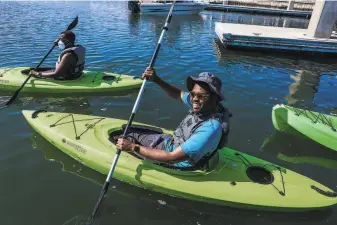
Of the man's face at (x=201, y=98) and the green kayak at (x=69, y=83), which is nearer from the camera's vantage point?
the man's face at (x=201, y=98)

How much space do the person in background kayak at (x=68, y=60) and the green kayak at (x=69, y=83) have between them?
0.66 ft

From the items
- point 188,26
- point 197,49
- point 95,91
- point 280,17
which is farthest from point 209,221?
point 280,17

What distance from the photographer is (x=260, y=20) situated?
93.8ft

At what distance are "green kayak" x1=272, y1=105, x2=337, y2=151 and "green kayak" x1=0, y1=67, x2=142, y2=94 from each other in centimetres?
424

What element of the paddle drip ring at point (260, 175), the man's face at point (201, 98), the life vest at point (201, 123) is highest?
the man's face at point (201, 98)

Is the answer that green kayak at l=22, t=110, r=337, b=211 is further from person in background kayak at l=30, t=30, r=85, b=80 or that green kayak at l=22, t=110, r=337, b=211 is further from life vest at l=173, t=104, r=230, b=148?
person in background kayak at l=30, t=30, r=85, b=80

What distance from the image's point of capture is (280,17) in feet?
102

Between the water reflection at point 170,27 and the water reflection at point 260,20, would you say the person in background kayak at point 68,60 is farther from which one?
the water reflection at point 260,20

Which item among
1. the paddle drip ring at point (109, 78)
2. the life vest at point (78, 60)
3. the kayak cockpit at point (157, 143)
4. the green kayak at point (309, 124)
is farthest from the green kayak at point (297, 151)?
the life vest at point (78, 60)

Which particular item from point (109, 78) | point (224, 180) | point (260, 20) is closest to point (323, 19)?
point (109, 78)

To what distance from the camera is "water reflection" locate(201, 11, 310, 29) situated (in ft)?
87.8

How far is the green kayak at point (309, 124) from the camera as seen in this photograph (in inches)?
249

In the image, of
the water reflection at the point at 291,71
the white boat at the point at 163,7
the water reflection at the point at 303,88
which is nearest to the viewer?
the water reflection at the point at 303,88

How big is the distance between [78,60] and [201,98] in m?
5.45
